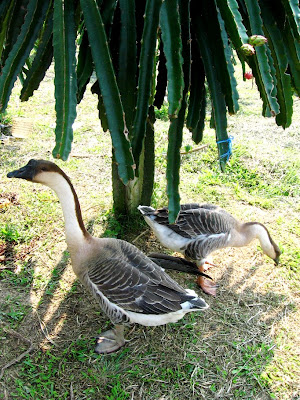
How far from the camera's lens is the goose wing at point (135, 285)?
2547 mm

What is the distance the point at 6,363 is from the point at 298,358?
2.11 metres

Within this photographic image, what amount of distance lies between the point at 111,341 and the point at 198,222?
1264 mm

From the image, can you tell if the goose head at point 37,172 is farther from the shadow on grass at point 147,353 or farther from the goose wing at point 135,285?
the shadow on grass at point 147,353

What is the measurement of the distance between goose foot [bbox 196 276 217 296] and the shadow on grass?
0.16 feet

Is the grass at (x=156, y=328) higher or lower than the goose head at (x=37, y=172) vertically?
lower

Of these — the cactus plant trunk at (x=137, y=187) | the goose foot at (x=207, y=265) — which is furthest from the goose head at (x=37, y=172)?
the goose foot at (x=207, y=265)

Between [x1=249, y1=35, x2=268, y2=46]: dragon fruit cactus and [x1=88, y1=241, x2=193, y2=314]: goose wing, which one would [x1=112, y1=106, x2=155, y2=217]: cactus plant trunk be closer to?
[x1=88, y1=241, x2=193, y2=314]: goose wing

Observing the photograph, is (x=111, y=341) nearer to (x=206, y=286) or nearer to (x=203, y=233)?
(x=206, y=286)

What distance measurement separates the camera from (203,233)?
3256 millimetres

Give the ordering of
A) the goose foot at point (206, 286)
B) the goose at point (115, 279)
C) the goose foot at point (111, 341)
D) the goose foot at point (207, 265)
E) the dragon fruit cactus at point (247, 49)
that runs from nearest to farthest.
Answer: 1. the dragon fruit cactus at point (247, 49)
2. the goose at point (115, 279)
3. the goose foot at point (111, 341)
4. the goose foot at point (206, 286)
5. the goose foot at point (207, 265)

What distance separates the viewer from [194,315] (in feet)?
10.00

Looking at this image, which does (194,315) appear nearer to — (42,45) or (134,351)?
(134,351)

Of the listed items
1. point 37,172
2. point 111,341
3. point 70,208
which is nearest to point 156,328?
point 111,341

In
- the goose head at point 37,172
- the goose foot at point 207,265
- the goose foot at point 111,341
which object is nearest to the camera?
the goose head at point 37,172
